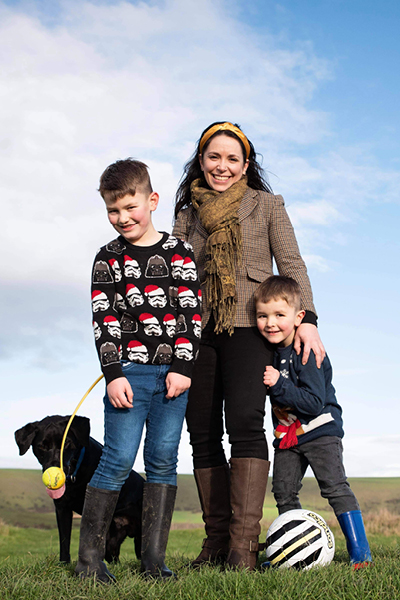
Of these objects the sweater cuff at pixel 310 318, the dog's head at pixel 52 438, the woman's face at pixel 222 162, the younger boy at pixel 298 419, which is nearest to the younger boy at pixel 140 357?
the younger boy at pixel 298 419

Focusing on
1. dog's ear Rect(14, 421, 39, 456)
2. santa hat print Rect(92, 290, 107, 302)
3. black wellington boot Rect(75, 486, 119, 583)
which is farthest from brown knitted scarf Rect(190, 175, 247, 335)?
dog's ear Rect(14, 421, 39, 456)

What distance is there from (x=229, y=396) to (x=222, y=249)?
3.27 feet

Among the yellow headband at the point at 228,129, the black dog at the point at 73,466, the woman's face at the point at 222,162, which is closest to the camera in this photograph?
the woman's face at the point at 222,162

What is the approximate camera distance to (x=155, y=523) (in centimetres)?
314

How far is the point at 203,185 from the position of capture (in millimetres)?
4133

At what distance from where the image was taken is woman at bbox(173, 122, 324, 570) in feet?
11.1

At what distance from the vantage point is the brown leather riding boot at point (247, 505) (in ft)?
10.8

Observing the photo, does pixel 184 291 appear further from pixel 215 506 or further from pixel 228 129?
pixel 215 506

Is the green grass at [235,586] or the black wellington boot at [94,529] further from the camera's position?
the black wellington boot at [94,529]

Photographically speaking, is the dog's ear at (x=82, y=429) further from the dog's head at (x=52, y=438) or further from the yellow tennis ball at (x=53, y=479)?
the yellow tennis ball at (x=53, y=479)

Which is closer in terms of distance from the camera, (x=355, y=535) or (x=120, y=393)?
(x=120, y=393)

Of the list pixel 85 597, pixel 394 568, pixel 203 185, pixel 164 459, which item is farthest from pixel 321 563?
pixel 203 185

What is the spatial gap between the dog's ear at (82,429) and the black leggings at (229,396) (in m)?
1.02

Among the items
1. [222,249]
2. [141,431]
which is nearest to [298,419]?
[141,431]
